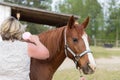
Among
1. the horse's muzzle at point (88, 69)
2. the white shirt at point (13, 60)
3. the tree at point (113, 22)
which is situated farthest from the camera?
the tree at point (113, 22)

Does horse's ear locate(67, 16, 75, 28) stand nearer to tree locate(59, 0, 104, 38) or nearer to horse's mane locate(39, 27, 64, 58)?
horse's mane locate(39, 27, 64, 58)

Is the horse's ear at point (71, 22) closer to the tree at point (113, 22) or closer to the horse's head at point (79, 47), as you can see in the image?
the horse's head at point (79, 47)

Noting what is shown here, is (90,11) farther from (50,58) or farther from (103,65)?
(50,58)

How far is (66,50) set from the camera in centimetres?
438

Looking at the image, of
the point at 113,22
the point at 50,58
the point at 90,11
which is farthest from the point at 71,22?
the point at 90,11

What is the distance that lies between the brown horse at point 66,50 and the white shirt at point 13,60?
912mm

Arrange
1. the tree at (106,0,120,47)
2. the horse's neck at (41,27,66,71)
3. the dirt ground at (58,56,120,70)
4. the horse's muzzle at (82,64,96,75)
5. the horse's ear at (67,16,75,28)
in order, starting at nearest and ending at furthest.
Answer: the horse's muzzle at (82,64,96,75) < the horse's ear at (67,16,75,28) < the horse's neck at (41,27,66,71) < the dirt ground at (58,56,120,70) < the tree at (106,0,120,47)

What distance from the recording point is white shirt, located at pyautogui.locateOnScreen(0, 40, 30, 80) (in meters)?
3.40

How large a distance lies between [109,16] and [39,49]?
215 feet

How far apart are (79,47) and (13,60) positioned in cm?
108

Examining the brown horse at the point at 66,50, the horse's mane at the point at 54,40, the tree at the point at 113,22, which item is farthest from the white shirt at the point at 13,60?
the tree at the point at 113,22

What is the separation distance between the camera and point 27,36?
4062mm

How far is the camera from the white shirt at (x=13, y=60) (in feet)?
11.2

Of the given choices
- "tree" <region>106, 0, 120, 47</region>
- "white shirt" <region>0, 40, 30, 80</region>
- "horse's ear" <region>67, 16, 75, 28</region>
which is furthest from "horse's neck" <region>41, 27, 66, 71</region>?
"tree" <region>106, 0, 120, 47</region>
